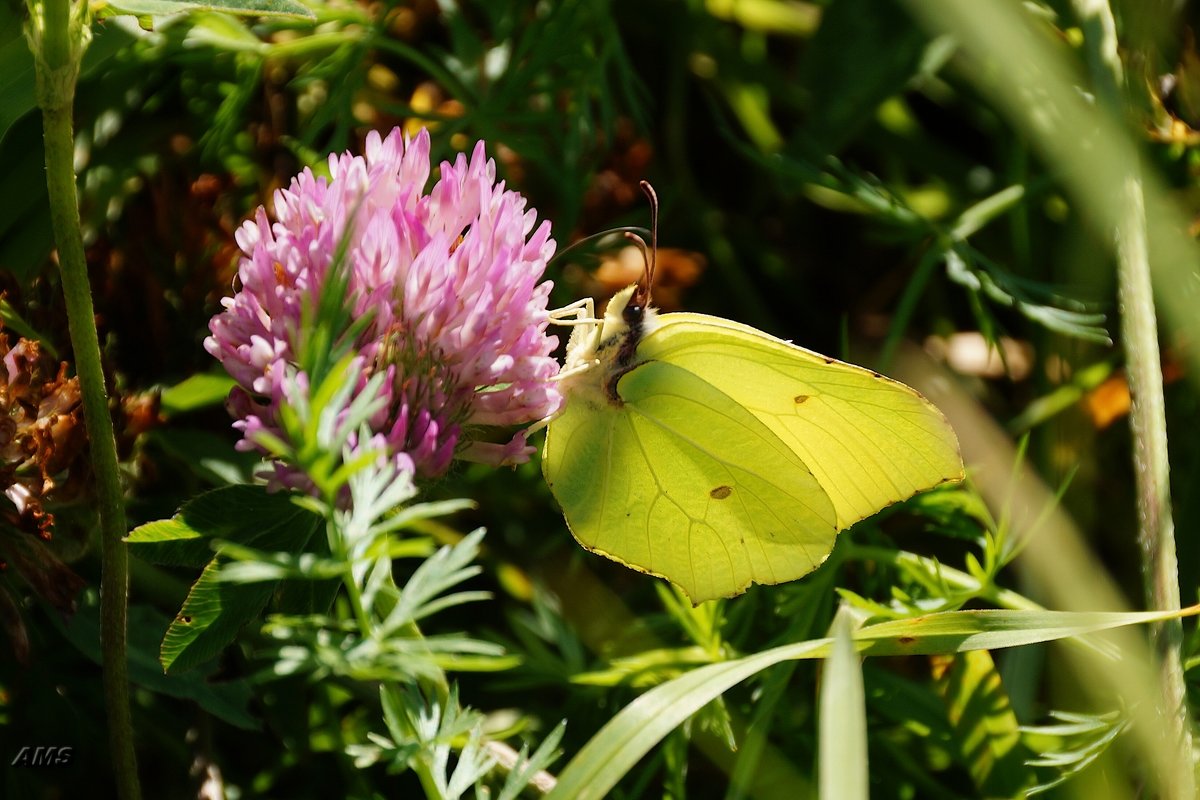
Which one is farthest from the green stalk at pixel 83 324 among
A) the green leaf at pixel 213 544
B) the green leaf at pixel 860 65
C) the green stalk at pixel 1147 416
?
the green leaf at pixel 860 65

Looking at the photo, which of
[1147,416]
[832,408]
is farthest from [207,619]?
[1147,416]

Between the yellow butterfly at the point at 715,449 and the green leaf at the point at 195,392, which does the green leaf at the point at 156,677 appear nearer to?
the green leaf at the point at 195,392

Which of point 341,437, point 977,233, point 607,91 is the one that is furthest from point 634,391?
point 977,233

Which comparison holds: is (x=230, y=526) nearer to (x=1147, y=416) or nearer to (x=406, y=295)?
(x=406, y=295)

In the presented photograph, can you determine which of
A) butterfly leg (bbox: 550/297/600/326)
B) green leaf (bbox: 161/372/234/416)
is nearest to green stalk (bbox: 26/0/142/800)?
green leaf (bbox: 161/372/234/416)

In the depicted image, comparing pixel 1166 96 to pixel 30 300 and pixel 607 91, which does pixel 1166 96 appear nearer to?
pixel 607 91

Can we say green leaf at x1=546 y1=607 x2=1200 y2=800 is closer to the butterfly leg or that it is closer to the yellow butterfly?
the yellow butterfly
